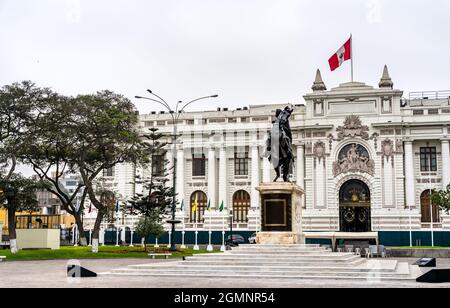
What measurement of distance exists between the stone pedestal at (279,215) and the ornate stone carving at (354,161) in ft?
125

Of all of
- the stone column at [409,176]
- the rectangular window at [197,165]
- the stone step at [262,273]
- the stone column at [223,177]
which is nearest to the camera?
the stone step at [262,273]

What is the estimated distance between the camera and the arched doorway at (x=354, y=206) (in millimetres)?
61250

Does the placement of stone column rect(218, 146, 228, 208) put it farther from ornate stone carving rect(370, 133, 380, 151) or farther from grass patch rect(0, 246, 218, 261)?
grass patch rect(0, 246, 218, 261)

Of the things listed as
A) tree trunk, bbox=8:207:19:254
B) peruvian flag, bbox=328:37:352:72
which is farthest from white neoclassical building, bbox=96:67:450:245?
tree trunk, bbox=8:207:19:254

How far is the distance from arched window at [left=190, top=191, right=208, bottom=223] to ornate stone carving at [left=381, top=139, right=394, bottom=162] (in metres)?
19.6

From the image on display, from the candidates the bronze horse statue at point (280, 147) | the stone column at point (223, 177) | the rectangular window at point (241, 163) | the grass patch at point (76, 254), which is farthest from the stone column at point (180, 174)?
the bronze horse statue at point (280, 147)

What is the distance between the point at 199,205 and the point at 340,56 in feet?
75.6

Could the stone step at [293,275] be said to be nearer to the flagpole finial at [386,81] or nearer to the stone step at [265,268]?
the stone step at [265,268]

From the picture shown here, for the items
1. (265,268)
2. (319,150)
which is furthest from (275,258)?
(319,150)

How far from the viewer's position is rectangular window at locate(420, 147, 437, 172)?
61562 millimetres

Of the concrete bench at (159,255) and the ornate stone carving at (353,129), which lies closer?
the concrete bench at (159,255)

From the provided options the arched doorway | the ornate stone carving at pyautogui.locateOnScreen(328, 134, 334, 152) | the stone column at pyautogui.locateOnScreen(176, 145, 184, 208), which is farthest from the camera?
the stone column at pyautogui.locateOnScreen(176, 145, 184, 208)

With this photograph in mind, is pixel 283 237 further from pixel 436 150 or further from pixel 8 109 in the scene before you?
pixel 436 150
